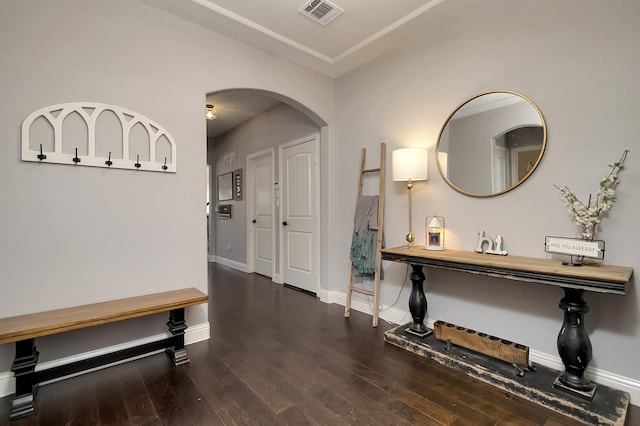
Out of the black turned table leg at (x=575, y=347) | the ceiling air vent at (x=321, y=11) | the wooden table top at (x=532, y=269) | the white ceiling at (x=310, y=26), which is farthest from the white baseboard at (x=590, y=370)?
the ceiling air vent at (x=321, y=11)

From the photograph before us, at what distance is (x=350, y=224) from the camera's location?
3.41 meters

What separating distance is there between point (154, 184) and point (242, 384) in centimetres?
161

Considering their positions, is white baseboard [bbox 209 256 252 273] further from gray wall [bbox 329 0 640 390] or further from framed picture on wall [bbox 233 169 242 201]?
gray wall [bbox 329 0 640 390]

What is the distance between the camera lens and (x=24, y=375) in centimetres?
168

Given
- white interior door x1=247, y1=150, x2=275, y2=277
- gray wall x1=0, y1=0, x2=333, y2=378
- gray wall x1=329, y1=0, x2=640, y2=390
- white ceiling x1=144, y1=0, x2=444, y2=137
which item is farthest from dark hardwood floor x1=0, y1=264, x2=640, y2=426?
white ceiling x1=144, y1=0, x2=444, y2=137

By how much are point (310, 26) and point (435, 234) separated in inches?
83.0

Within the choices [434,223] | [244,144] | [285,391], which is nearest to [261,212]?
[244,144]

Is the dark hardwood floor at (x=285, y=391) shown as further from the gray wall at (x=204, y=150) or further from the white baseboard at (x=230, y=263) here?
the white baseboard at (x=230, y=263)

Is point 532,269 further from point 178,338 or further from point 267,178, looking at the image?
point 267,178

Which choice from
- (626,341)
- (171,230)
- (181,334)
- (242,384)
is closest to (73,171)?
(171,230)

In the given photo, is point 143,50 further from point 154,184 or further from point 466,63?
point 466,63

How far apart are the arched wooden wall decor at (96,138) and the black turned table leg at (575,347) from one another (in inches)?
113

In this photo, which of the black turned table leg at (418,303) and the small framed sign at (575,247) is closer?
the small framed sign at (575,247)

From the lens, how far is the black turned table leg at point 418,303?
247cm
